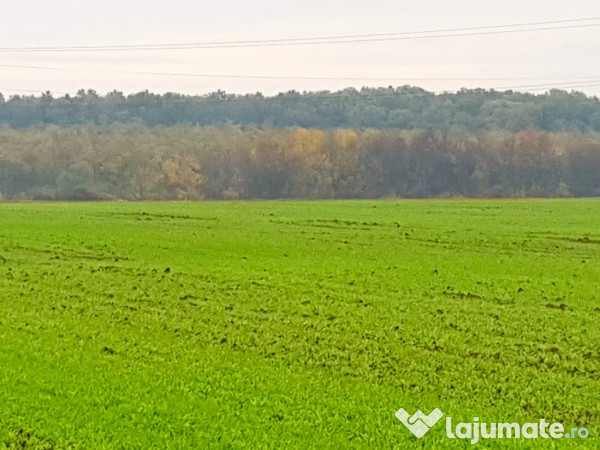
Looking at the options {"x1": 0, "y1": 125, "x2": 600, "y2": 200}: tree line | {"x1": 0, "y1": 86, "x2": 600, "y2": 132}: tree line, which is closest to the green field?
{"x1": 0, "y1": 125, "x2": 600, "y2": 200}: tree line

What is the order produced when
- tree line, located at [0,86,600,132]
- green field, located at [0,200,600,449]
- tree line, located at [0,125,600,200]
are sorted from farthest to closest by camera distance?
tree line, located at [0,86,600,132], tree line, located at [0,125,600,200], green field, located at [0,200,600,449]

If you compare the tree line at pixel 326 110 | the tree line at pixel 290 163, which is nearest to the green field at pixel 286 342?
the tree line at pixel 290 163

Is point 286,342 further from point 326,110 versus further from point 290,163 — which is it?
point 326,110

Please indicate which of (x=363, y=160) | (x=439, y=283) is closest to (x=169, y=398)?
(x=439, y=283)

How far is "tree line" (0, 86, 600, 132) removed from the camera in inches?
5438

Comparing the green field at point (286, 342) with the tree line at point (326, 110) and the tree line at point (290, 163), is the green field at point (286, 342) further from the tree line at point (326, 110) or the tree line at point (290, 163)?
the tree line at point (326, 110)

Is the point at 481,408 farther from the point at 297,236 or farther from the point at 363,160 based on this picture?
the point at 363,160

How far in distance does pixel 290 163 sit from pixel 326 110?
3652 cm

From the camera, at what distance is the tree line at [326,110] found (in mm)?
138125

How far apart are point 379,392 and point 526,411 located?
2103 millimetres

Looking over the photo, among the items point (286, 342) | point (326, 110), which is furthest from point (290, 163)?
point (286, 342)

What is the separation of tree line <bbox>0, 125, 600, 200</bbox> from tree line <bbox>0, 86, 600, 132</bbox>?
605 inches

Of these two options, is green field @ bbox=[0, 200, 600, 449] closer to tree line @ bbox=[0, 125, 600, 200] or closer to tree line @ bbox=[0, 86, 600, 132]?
tree line @ bbox=[0, 125, 600, 200]

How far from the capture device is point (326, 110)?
481ft
